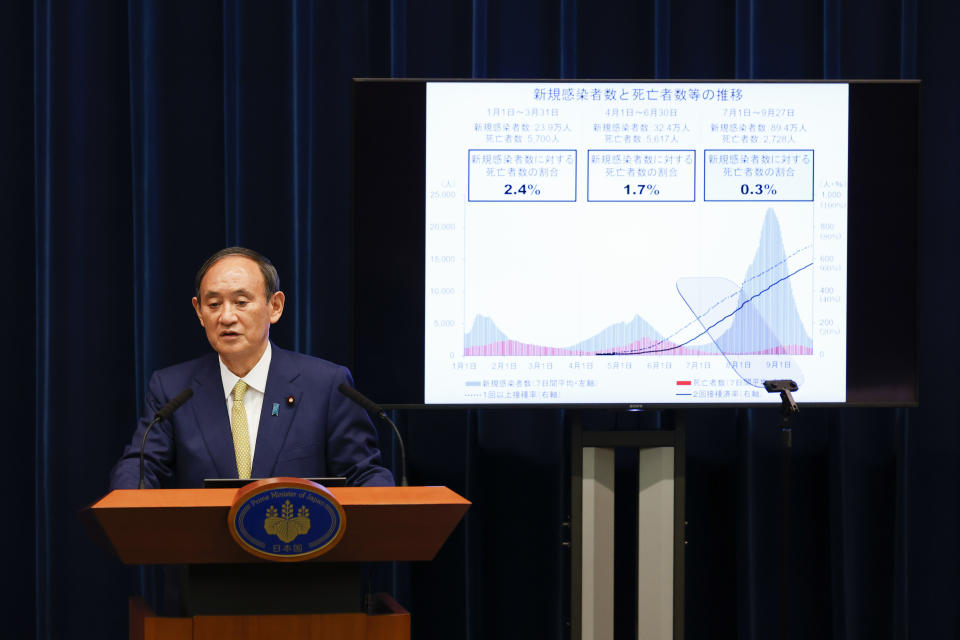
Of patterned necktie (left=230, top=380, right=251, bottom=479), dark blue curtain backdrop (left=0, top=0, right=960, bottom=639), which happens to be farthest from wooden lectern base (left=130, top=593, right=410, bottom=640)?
dark blue curtain backdrop (left=0, top=0, right=960, bottom=639)

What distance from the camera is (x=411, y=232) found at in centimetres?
279

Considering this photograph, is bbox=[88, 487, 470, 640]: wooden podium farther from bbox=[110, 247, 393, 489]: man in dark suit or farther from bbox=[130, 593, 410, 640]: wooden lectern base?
bbox=[110, 247, 393, 489]: man in dark suit

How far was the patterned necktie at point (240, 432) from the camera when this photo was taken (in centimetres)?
256

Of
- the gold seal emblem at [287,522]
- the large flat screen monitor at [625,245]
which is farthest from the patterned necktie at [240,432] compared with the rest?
the gold seal emblem at [287,522]

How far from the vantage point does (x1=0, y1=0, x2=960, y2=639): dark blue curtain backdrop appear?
3191mm

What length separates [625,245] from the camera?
2791mm

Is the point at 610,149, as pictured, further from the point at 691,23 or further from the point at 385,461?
the point at 385,461

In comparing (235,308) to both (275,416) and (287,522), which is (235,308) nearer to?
(275,416)

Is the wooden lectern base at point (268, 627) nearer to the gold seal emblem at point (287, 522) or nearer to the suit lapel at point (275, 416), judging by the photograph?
the gold seal emblem at point (287, 522)

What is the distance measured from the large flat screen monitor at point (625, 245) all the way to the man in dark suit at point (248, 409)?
202mm

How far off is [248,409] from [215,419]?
3.8 inches

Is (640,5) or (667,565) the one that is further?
(640,5)

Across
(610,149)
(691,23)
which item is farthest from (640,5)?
(610,149)

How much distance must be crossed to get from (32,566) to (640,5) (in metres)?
2.62
